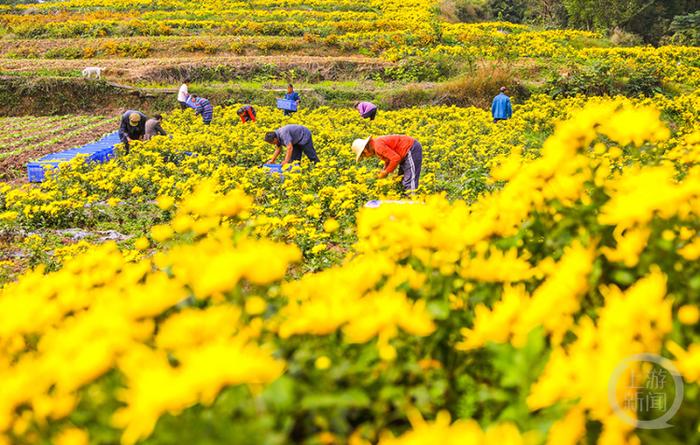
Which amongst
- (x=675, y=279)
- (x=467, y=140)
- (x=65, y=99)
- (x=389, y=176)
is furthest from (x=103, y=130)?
(x=675, y=279)

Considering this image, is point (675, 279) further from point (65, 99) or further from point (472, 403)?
point (65, 99)

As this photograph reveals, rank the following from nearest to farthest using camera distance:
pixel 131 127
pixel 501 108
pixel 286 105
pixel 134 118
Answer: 1. pixel 134 118
2. pixel 131 127
3. pixel 501 108
4. pixel 286 105

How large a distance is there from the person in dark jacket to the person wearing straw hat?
18.0 ft

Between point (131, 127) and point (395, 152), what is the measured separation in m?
6.24

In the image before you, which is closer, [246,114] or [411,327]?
[411,327]

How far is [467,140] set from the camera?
33.8ft

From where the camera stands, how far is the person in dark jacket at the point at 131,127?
33.2 feet

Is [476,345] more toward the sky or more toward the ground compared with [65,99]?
more toward the sky

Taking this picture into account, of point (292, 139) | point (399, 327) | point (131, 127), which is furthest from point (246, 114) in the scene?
point (399, 327)

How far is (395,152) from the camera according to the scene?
6.32 meters

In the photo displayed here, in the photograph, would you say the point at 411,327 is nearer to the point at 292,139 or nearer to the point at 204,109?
the point at 292,139

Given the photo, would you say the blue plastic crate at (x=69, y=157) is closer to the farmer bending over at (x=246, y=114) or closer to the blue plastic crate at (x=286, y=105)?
the farmer bending over at (x=246, y=114)

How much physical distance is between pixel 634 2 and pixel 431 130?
3150cm

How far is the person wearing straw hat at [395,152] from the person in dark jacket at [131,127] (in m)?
5.50
